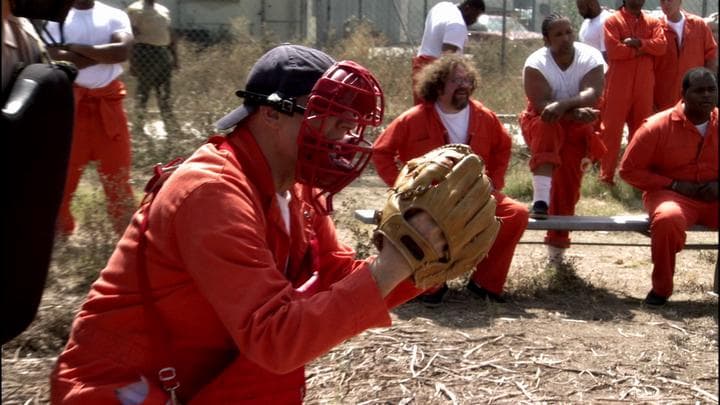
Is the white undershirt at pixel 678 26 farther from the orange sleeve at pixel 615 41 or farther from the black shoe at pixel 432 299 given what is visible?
the black shoe at pixel 432 299

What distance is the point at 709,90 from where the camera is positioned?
22.3ft

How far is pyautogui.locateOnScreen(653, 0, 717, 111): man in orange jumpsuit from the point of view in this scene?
10375 millimetres

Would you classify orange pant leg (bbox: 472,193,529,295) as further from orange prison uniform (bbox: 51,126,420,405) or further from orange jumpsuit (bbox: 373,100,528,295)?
orange prison uniform (bbox: 51,126,420,405)

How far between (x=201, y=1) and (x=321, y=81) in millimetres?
18633

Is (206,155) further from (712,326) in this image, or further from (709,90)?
(709,90)

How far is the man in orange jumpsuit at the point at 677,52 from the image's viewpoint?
34.0ft

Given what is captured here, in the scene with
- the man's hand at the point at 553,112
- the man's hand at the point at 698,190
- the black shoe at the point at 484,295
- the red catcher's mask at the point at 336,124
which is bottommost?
the black shoe at the point at 484,295

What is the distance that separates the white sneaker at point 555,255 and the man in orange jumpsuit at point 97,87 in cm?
296

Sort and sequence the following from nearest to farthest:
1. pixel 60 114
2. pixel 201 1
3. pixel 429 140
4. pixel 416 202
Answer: pixel 60 114 < pixel 416 202 < pixel 429 140 < pixel 201 1

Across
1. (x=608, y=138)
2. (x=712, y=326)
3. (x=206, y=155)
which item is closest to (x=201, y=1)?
(x=608, y=138)

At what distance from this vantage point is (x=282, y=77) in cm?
265

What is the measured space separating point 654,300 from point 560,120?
57.8 inches

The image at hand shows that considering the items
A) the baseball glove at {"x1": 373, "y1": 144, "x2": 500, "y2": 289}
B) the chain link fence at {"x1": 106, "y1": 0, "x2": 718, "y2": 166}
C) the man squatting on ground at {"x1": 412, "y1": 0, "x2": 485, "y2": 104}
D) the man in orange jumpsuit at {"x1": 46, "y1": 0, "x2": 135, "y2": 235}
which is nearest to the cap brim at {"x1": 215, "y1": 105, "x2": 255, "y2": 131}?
the baseball glove at {"x1": 373, "y1": 144, "x2": 500, "y2": 289}

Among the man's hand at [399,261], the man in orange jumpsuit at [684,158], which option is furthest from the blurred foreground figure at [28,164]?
the man in orange jumpsuit at [684,158]
